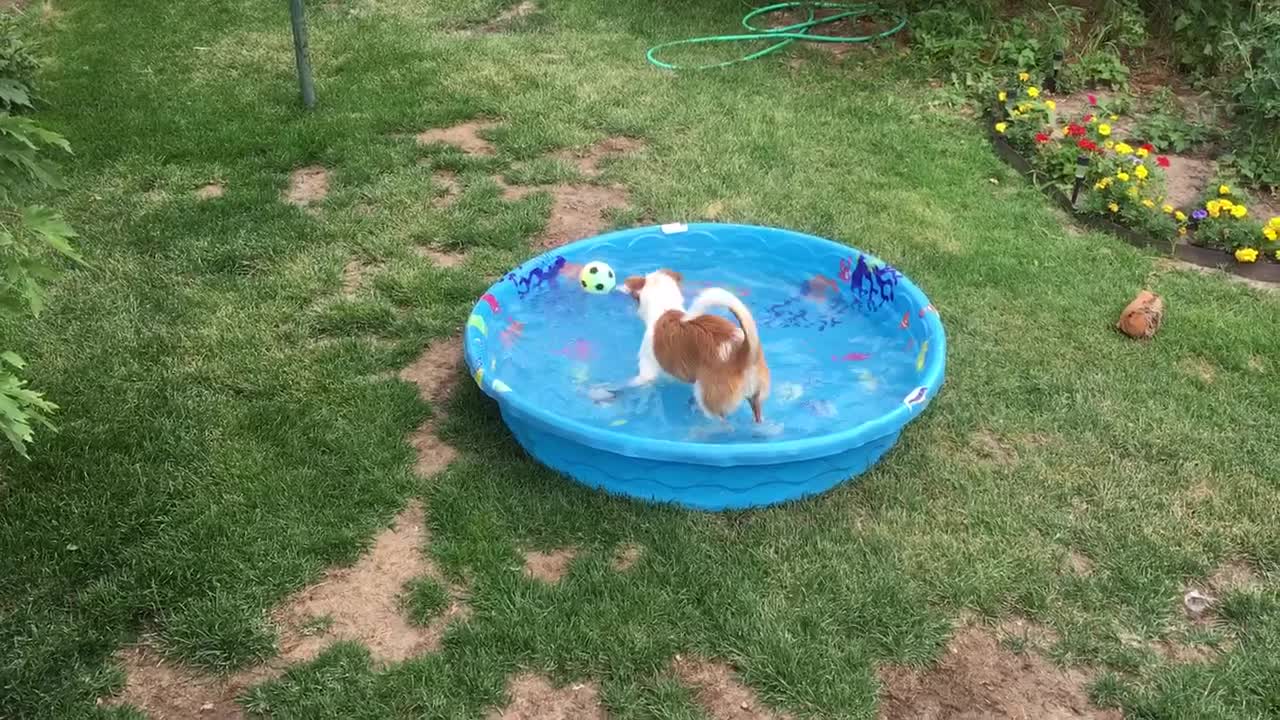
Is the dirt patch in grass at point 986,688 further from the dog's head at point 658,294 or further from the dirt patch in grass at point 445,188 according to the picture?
the dirt patch in grass at point 445,188

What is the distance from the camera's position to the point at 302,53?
6504mm

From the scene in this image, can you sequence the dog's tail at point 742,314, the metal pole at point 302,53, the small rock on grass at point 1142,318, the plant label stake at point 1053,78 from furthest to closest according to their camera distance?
the plant label stake at point 1053,78, the metal pole at point 302,53, the small rock on grass at point 1142,318, the dog's tail at point 742,314

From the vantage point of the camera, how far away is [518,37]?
8164 mm

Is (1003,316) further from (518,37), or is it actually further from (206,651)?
(518,37)

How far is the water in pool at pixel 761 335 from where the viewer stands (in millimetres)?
3955

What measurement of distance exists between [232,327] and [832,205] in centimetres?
328

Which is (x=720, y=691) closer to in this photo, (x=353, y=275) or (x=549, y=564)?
(x=549, y=564)

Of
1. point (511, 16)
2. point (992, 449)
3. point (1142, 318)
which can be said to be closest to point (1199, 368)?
point (1142, 318)

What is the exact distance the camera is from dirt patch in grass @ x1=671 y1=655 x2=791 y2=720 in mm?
2760

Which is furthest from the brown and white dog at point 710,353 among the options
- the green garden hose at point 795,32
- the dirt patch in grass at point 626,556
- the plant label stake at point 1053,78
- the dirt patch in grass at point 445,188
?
the plant label stake at point 1053,78

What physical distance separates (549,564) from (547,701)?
0.53 m

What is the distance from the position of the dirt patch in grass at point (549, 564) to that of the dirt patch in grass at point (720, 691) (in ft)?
1.65

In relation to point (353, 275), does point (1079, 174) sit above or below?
above

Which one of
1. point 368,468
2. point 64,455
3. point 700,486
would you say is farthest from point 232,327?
point 700,486
